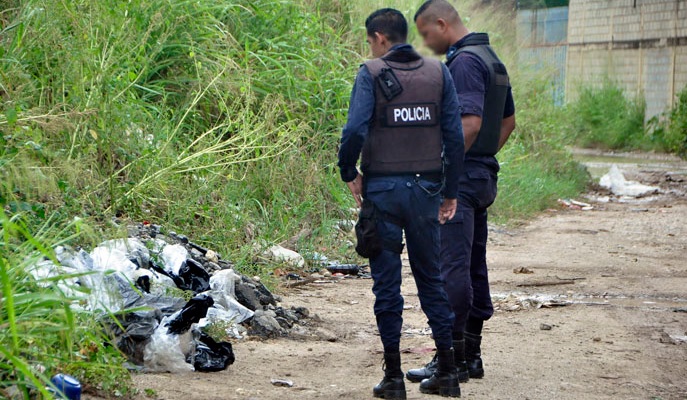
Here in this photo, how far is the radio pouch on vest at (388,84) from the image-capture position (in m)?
4.42

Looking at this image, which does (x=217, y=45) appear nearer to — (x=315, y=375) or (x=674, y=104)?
(x=315, y=375)

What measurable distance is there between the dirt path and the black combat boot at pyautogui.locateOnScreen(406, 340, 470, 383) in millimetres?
46

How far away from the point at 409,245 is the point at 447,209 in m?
0.30

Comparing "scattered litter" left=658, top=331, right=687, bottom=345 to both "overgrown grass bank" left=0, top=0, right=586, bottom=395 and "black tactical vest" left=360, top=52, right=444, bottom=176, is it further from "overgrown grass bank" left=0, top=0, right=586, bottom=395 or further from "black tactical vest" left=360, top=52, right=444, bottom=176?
"overgrown grass bank" left=0, top=0, right=586, bottom=395

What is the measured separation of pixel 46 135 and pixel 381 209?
3.20 meters

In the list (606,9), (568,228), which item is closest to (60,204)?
(568,228)

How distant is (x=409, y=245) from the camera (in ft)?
14.8

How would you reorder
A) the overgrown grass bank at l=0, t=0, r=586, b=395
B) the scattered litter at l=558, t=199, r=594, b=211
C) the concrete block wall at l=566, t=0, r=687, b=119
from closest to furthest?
the overgrown grass bank at l=0, t=0, r=586, b=395 → the scattered litter at l=558, t=199, r=594, b=211 → the concrete block wall at l=566, t=0, r=687, b=119

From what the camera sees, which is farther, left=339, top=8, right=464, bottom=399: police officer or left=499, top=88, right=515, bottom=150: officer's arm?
left=499, top=88, right=515, bottom=150: officer's arm

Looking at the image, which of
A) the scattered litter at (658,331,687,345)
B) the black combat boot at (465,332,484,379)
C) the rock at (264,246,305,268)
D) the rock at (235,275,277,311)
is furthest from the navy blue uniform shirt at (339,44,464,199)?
the rock at (264,246,305,268)

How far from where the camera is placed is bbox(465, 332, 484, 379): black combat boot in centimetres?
499

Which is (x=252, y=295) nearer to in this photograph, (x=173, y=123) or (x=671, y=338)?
(x=671, y=338)

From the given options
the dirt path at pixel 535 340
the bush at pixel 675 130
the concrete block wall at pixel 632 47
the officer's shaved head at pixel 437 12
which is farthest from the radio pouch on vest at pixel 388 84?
the concrete block wall at pixel 632 47

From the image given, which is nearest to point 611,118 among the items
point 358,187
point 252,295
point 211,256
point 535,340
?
point 211,256
